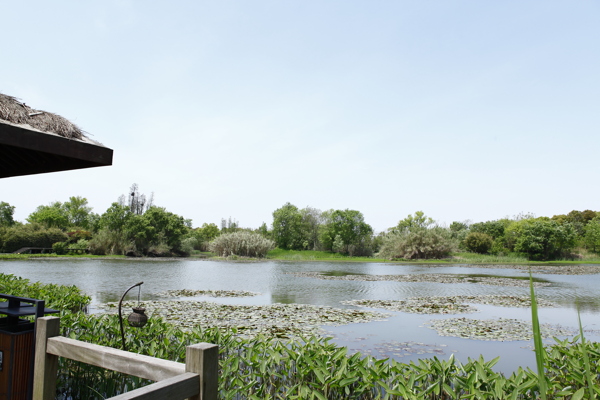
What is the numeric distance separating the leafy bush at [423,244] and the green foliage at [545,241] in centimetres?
677

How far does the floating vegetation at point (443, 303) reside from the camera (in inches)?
407

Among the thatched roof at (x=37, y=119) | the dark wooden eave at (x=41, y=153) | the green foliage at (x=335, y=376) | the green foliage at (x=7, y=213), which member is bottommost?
the green foliage at (x=335, y=376)

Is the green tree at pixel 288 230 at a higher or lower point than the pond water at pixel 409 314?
higher

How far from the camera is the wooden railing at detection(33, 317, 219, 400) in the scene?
1.53m

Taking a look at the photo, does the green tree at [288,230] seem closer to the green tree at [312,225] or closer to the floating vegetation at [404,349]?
the green tree at [312,225]

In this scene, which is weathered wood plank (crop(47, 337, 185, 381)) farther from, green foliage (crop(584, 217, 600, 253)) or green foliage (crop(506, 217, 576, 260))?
green foliage (crop(584, 217, 600, 253))

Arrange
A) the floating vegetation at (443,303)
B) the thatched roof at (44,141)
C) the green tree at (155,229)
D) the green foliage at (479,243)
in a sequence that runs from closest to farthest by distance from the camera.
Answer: the thatched roof at (44,141)
the floating vegetation at (443,303)
the green tree at (155,229)
the green foliage at (479,243)

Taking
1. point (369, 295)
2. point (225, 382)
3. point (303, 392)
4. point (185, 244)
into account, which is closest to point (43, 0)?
point (225, 382)

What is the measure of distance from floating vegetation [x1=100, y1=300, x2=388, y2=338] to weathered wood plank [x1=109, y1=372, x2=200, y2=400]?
16.9 feet

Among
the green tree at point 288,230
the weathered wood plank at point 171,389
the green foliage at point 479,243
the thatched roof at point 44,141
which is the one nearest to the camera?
the weathered wood plank at point 171,389

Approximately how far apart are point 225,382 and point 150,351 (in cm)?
74

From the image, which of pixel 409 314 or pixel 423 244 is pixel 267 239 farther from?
pixel 409 314

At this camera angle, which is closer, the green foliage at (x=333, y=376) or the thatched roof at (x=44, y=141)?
the thatched roof at (x=44, y=141)

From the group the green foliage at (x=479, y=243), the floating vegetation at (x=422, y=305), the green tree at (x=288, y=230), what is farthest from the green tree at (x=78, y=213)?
the floating vegetation at (x=422, y=305)
